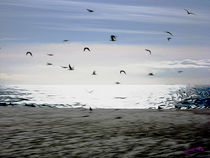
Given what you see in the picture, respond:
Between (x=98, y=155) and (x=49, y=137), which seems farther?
(x=49, y=137)

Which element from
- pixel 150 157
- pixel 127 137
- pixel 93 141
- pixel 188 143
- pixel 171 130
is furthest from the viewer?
pixel 171 130

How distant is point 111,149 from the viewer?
56.0 feet

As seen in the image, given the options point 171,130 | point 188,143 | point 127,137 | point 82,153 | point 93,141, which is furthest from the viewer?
point 171,130

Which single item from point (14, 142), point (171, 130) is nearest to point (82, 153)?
point (14, 142)

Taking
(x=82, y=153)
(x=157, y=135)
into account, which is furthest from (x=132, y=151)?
(x=157, y=135)

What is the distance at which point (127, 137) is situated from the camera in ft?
68.4

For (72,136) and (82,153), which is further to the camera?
(72,136)

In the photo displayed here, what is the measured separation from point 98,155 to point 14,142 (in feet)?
19.9

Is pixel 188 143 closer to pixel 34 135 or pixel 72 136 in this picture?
pixel 72 136

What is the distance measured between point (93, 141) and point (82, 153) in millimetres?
3326

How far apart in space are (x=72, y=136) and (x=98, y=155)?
19.5 feet

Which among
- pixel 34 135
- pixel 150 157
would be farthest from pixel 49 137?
pixel 150 157

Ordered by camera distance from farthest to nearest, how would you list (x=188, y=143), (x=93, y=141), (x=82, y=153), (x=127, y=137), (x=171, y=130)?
(x=171, y=130), (x=127, y=137), (x=93, y=141), (x=188, y=143), (x=82, y=153)

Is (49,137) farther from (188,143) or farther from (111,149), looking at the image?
(188,143)
